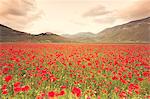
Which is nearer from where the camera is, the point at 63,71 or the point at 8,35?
the point at 63,71

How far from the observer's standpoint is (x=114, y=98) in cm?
474

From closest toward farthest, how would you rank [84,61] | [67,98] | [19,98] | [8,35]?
1. [67,98]
2. [19,98]
3. [84,61]
4. [8,35]

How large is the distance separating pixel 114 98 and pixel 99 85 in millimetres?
1177

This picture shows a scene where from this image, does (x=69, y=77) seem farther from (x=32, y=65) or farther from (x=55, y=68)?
(x=32, y=65)

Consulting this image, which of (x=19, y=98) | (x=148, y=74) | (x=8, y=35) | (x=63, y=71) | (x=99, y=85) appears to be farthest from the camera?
(x=8, y=35)

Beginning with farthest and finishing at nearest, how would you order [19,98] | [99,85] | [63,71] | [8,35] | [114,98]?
[8,35] → [63,71] → [99,85] → [114,98] → [19,98]

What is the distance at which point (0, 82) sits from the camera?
595 centimetres

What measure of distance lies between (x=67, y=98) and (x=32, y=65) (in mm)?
3884

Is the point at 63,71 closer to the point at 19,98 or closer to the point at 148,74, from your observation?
the point at 148,74

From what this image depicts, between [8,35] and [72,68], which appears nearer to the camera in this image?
[72,68]

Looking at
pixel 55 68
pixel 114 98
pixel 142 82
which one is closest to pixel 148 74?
pixel 142 82

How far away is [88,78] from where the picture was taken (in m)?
6.48

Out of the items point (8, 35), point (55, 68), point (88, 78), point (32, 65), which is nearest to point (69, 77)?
point (88, 78)

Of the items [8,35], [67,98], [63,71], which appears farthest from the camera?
[8,35]
